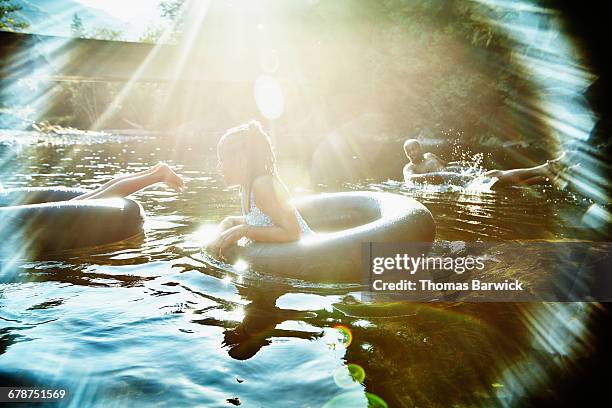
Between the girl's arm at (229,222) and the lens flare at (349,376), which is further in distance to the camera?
the girl's arm at (229,222)

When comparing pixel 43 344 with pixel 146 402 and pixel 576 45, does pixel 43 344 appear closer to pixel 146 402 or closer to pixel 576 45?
pixel 146 402

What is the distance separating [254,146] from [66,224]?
8.68ft

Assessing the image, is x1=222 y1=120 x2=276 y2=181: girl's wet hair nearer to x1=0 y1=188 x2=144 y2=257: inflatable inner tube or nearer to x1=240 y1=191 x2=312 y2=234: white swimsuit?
x1=240 y1=191 x2=312 y2=234: white swimsuit

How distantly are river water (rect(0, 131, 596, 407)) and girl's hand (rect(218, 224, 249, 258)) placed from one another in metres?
0.31

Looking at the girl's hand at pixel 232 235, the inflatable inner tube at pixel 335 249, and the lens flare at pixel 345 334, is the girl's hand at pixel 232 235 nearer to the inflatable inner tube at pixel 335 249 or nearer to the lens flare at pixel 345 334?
the inflatable inner tube at pixel 335 249

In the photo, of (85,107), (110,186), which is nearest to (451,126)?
(110,186)

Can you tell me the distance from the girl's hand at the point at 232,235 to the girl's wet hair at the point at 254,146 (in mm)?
579

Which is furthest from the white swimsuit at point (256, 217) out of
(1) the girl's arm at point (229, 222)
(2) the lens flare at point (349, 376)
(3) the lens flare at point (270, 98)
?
(3) the lens flare at point (270, 98)

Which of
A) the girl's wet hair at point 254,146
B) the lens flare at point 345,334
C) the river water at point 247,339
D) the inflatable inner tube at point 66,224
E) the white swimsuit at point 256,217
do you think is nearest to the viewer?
the river water at point 247,339

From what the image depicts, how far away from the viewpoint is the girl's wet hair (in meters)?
4.49

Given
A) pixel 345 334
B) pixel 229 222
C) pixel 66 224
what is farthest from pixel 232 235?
pixel 66 224

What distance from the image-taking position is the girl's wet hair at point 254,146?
4488mm

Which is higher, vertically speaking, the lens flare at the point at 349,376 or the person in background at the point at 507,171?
the lens flare at the point at 349,376

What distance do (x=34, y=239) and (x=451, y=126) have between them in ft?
104
